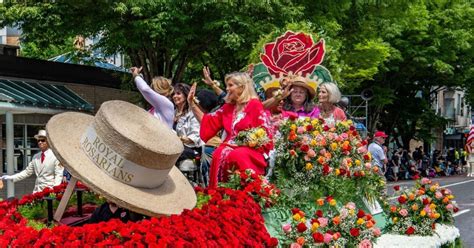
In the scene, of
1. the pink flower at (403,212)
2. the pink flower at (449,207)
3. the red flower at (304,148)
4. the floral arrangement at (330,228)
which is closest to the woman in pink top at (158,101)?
the red flower at (304,148)

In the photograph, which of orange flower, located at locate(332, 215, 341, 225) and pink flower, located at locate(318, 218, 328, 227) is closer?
pink flower, located at locate(318, 218, 328, 227)

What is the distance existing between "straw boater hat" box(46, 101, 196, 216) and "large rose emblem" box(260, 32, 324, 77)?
285 cm

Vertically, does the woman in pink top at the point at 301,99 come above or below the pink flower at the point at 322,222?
above

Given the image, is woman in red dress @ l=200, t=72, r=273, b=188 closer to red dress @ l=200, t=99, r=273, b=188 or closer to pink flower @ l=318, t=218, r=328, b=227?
red dress @ l=200, t=99, r=273, b=188

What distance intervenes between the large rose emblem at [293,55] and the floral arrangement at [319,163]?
124cm

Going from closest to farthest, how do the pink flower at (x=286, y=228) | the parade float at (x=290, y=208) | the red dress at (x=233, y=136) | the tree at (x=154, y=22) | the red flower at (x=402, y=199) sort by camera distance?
the parade float at (x=290, y=208) < the pink flower at (x=286, y=228) < the red dress at (x=233, y=136) < the red flower at (x=402, y=199) < the tree at (x=154, y=22)

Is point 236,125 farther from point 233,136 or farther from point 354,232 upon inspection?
point 354,232

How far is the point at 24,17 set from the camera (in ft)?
68.5

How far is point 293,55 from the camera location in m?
7.09

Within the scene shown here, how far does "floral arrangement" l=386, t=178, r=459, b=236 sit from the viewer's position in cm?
604

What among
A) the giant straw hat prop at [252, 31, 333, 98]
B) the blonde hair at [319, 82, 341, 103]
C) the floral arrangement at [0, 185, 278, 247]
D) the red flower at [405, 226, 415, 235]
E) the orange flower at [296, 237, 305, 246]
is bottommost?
the red flower at [405, 226, 415, 235]

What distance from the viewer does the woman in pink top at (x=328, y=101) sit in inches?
277

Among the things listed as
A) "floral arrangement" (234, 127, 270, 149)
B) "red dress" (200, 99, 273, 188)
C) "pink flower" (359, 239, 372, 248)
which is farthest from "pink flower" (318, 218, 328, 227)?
"floral arrangement" (234, 127, 270, 149)

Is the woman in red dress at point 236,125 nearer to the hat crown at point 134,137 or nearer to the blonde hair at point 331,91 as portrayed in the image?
the hat crown at point 134,137
